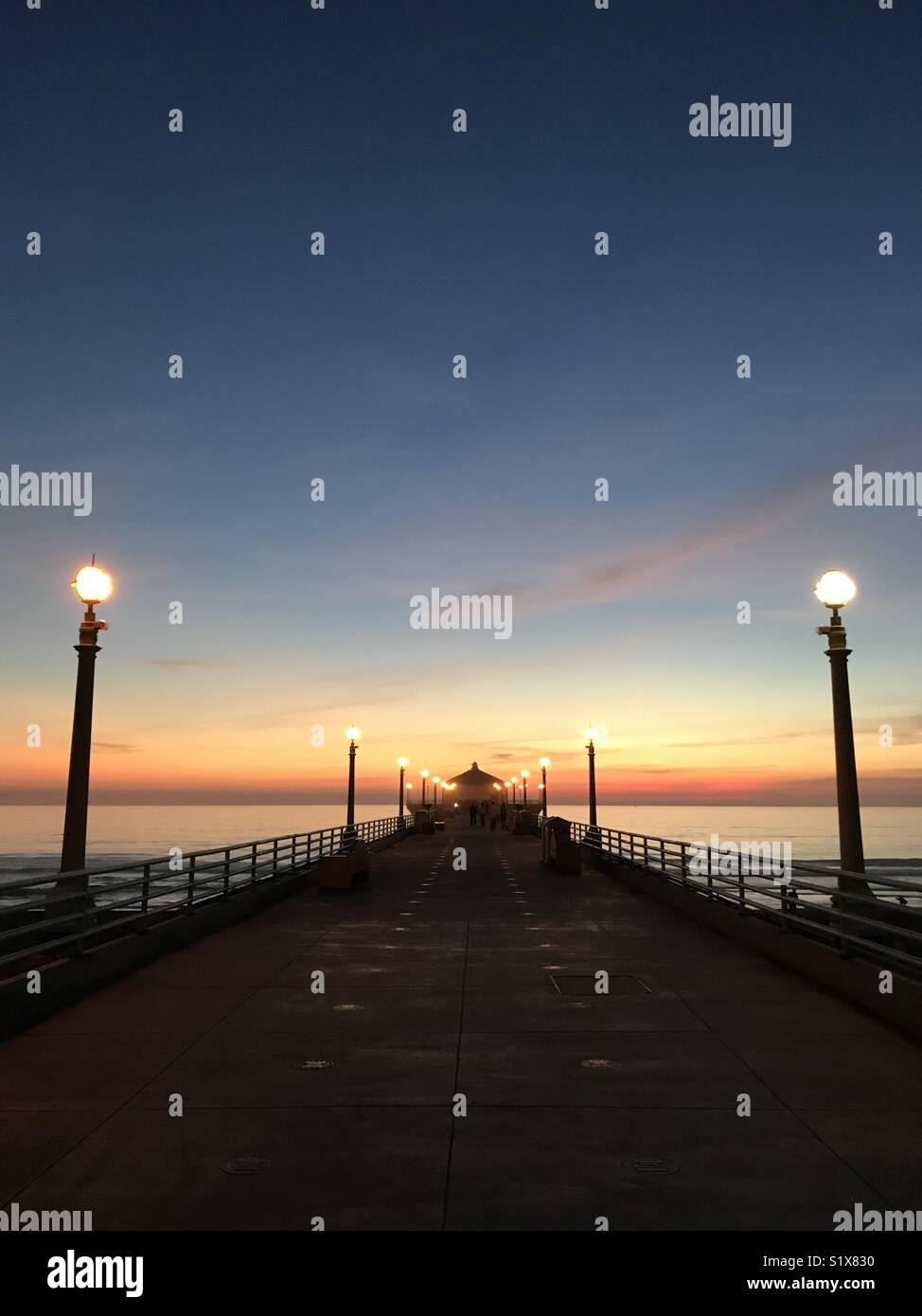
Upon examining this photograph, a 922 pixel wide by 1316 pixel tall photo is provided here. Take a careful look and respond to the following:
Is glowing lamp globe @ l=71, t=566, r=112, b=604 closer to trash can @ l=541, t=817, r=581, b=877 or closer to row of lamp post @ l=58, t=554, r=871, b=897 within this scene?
row of lamp post @ l=58, t=554, r=871, b=897

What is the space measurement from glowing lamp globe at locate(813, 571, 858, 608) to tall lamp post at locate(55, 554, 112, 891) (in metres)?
9.84

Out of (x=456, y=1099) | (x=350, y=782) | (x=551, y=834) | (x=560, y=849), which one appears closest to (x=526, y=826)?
(x=350, y=782)

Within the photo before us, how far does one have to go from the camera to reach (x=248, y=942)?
1429 cm

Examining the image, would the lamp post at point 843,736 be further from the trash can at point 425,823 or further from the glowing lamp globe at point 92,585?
the trash can at point 425,823

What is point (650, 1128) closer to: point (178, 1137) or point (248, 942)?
point (178, 1137)

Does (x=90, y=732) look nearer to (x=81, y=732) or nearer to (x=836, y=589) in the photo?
(x=81, y=732)

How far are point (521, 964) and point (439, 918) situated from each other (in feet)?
17.2

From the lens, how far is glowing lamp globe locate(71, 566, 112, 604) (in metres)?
12.2

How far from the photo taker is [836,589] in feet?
43.0

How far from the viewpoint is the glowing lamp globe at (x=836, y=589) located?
1306cm

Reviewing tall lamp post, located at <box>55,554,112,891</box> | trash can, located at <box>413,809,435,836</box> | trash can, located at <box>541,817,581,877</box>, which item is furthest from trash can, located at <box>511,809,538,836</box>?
tall lamp post, located at <box>55,554,112,891</box>

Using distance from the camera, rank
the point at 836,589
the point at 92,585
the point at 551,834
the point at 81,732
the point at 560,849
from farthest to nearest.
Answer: the point at 551,834
the point at 560,849
the point at 836,589
the point at 92,585
the point at 81,732

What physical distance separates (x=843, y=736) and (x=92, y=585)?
10121 mm

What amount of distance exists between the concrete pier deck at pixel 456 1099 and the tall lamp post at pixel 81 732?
63.4 inches
